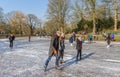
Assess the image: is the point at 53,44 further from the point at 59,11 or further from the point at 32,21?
the point at 32,21

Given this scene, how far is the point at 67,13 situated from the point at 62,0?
129 inches

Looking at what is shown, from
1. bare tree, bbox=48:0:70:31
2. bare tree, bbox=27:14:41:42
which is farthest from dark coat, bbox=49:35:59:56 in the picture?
bare tree, bbox=27:14:41:42

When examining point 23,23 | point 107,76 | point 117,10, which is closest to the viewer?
point 107,76

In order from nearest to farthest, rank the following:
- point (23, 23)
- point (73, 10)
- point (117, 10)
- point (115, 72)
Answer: point (115, 72)
point (117, 10)
point (73, 10)
point (23, 23)

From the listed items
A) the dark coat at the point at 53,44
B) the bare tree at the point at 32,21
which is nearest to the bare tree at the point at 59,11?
the dark coat at the point at 53,44

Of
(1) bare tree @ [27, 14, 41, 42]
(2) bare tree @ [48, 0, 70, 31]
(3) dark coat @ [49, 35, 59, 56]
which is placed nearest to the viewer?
(3) dark coat @ [49, 35, 59, 56]

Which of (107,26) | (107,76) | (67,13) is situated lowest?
(107,76)

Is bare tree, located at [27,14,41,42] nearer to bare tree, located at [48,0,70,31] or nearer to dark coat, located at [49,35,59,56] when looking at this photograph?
bare tree, located at [48,0,70,31]

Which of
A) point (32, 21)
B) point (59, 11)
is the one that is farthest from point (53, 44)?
point (32, 21)

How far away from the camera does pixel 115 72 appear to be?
9.12 metres

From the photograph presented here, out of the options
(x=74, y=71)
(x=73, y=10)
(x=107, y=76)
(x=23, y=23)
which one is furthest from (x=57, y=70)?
(x=23, y=23)

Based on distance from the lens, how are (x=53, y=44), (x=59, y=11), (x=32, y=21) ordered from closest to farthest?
(x=53, y=44) → (x=59, y=11) → (x=32, y=21)

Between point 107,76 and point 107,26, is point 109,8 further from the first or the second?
point 107,76

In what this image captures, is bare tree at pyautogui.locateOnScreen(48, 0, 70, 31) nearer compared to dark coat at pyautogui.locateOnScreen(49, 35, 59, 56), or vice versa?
dark coat at pyautogui.locateOnScreen(49, 35, 59, 56)
